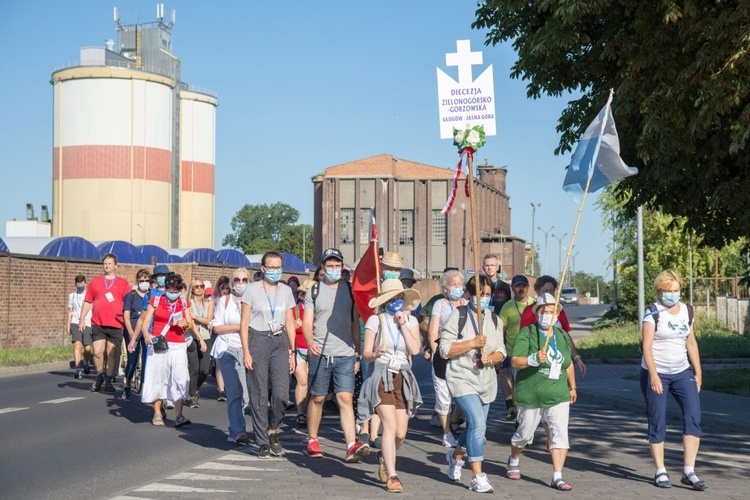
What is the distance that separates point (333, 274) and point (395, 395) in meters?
1.75

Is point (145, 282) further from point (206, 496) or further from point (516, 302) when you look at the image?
point (206, 496)

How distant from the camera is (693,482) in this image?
7938 mm

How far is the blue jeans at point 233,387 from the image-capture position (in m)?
10.3

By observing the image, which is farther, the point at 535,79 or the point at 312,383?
the point at 535,79

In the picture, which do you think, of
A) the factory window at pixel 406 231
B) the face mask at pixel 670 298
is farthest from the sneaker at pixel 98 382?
the factory window at pixel 406 231

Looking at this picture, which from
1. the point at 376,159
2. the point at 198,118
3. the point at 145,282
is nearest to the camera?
the point at 145,282

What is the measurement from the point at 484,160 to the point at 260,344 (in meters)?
86.5

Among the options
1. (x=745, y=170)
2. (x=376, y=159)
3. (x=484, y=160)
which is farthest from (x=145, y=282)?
(x=484, y=160)

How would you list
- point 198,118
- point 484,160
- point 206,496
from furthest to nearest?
1. point 484,160
2. point 198,118
3. point 206,496

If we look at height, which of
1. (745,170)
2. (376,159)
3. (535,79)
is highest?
(376,159)

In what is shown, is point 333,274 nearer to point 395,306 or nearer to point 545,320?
point 395,306

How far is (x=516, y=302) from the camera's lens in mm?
11781

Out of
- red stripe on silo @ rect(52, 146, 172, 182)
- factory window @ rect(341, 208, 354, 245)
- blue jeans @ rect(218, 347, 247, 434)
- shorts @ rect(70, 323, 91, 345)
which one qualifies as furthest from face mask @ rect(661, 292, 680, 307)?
red stripe on silo @ rect(52, 146, 172, 182)

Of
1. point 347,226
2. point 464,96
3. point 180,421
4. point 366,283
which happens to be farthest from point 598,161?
point 347,226
